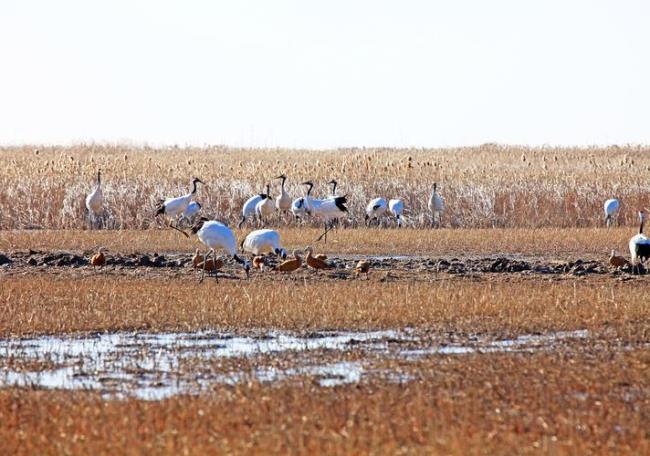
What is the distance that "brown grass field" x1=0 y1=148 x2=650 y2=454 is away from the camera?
6.67 meters

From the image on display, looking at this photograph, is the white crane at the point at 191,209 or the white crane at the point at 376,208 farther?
the white crane at the point at 376,208

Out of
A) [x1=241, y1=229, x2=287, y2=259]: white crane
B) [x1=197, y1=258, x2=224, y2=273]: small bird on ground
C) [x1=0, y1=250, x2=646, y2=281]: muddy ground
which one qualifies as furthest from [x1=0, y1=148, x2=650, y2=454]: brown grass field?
[x1=241, y1=229, x2=287, y2=259]: white crane

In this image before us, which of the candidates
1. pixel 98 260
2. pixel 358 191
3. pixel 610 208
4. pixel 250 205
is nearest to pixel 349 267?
pixel 98 260

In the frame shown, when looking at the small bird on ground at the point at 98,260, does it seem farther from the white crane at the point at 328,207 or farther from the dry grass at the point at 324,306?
the white crane at the point at 328,207

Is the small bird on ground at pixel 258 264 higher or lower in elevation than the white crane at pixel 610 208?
lower

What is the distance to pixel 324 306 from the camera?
39.8ft

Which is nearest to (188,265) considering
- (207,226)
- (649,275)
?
(207,226)

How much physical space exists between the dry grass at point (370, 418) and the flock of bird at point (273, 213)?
24.6 ft

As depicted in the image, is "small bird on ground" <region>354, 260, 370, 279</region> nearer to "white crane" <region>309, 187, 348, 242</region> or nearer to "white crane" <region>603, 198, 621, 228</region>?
"white crane" <region>309, 187, 348, 242</region>

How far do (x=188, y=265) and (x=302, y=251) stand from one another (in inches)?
142

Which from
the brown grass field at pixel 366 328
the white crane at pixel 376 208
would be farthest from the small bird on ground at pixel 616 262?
the white crane at pixel 376 208

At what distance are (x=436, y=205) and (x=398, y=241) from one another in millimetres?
4491

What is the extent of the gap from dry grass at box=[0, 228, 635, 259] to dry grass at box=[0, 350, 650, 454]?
1129 centimetres

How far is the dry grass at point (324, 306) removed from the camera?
11000mm
